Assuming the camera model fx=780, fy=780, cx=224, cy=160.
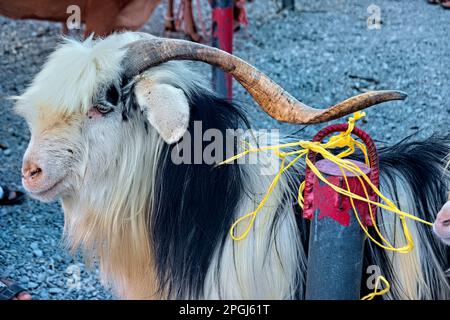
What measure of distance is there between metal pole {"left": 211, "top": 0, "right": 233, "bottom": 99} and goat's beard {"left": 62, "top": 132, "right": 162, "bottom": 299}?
9.27ft

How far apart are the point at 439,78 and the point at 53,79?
4.88 meters

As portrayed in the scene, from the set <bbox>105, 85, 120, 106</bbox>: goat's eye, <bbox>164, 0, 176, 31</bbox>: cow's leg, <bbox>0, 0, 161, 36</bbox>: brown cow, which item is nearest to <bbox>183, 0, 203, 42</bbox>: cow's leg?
<bbox>164, 0, 176, 31</bbox>: cow's leg

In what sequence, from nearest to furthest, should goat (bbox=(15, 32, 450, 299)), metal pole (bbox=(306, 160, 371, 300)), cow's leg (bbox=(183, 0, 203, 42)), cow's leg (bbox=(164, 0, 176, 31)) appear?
metal pole (bbox=(306, 160, 371, 300)) → goat (bbox=(15, 32, 450, 299)) → cow's leg (bbox=(183, 0, 203, 42)) → cow's leg (bbox=(164, 0, 176, 31))

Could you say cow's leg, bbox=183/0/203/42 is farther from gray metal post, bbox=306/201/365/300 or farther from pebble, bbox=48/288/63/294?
gray metal post, bbox=306/201/365/300

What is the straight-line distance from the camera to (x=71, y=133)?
103 inches

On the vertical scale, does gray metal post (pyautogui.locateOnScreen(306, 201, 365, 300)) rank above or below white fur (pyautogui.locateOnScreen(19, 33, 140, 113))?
below

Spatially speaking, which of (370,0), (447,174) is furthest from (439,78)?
(447,174)

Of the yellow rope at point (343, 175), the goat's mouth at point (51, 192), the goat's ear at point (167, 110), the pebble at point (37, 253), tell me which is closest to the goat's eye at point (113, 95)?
the goat's ear at point (167, 110)

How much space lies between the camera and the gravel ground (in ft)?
13.7

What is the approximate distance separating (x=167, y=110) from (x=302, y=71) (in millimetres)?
4694

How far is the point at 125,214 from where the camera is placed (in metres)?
2.69

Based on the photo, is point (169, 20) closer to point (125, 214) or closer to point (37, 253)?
point (37, 253)

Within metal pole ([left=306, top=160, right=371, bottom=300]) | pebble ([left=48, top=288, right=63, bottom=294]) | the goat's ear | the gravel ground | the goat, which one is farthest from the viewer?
the gravel ground

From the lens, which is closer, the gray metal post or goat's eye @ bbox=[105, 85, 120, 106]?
the gray metal post
